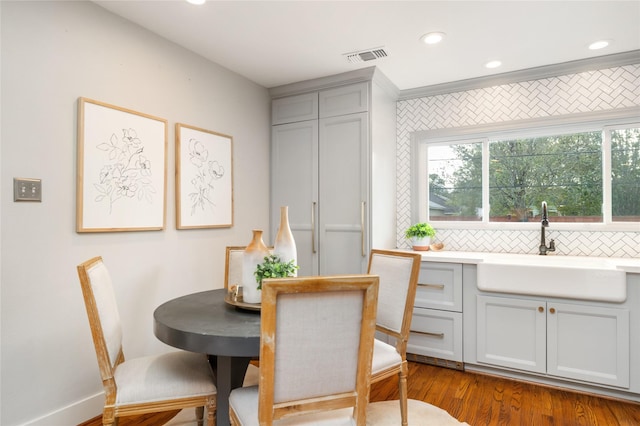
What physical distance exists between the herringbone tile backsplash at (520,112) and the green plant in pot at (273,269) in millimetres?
2247

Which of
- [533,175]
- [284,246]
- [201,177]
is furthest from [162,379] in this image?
[533,175]

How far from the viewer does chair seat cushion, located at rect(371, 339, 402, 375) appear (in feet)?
5.96

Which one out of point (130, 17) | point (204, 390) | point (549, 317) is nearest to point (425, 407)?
point (549, 317)

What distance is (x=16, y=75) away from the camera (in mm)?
1869

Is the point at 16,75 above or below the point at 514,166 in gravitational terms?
above

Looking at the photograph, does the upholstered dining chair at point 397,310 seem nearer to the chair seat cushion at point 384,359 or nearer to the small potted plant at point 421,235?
the chair seat cushion at point 384,359

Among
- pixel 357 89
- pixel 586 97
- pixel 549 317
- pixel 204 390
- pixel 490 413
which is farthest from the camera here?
pixel 357 89

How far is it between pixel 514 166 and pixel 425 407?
7.56 feet

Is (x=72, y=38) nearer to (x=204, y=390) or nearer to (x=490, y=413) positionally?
(x=204, y=390)

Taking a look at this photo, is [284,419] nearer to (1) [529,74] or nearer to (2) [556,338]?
(2) [556,338]

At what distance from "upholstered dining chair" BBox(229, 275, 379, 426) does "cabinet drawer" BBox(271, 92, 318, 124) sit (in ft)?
8.47

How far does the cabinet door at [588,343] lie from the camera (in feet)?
7.91

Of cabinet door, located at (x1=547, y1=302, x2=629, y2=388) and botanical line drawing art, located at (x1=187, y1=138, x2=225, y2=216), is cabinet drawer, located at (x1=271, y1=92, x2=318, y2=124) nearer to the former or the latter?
botanical line drawing art, located at (x1=187, y1=138, x2=225, y2=216)

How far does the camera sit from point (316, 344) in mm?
1177
